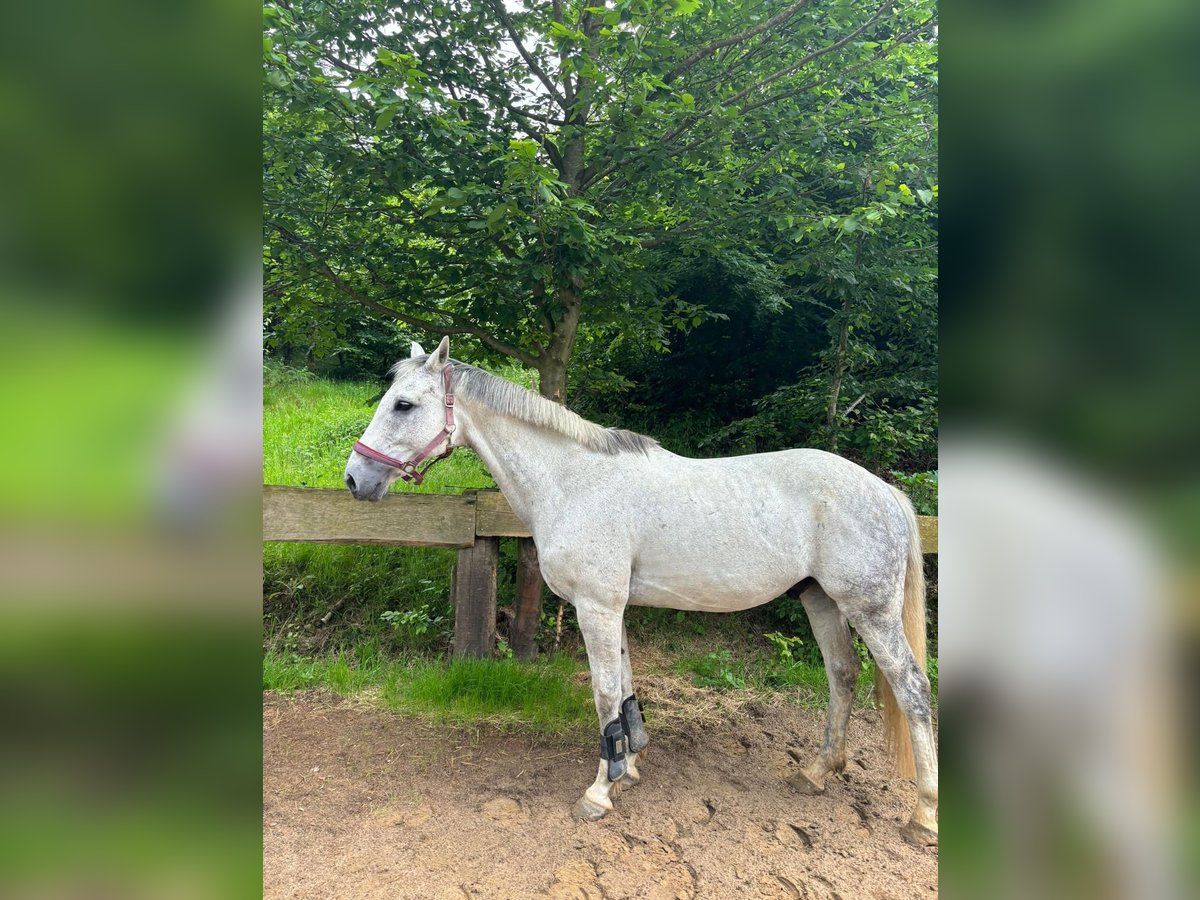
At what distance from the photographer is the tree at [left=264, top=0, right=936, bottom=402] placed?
2949 mm

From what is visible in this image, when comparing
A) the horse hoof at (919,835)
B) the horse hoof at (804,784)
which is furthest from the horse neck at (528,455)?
the horse hoof at (919,835)

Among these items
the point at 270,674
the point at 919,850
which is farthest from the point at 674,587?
the point at 270,674

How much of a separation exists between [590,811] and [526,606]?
5.13 feet

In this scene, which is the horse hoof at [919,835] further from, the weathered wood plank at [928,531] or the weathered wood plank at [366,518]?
the weathered wood plank at [366,518]

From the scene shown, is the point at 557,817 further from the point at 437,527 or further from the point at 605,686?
the point at 437,527

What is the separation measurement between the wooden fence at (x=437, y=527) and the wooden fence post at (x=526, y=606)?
6 cm

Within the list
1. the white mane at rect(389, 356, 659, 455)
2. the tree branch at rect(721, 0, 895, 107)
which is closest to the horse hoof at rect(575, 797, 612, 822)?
the white mane at rect(389, 356, 659, 455)

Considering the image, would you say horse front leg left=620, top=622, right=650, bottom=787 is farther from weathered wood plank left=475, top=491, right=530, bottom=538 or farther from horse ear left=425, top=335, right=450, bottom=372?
horse ear left=425, top=335, right=450, bottom=372

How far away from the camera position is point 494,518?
3.79m

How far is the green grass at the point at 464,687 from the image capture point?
3.45 m
